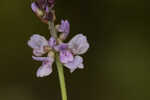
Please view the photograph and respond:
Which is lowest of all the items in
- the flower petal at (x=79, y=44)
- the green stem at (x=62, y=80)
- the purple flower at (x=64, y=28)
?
the green stem at (x=62, y=80)

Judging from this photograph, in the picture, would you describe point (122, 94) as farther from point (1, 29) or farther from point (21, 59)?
point (1, 29)

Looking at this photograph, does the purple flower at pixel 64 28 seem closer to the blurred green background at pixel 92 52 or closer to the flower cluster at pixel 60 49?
the flower cluster at pixel 60 49

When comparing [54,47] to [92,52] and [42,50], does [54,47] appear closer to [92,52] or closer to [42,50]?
[42,50]

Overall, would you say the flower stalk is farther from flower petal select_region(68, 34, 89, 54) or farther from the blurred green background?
Answer: the blurred green background

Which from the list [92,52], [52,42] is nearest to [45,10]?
[52,42]

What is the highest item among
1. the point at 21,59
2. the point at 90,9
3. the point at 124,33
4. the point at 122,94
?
the point at 90,9

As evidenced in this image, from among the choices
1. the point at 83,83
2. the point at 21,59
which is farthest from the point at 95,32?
the point at 21,59

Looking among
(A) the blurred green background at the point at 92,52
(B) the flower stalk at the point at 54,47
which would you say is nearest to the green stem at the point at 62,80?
(B) the flower stalk at the point at 54,47

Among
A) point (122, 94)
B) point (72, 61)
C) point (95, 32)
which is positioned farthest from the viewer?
point (95, 32)
